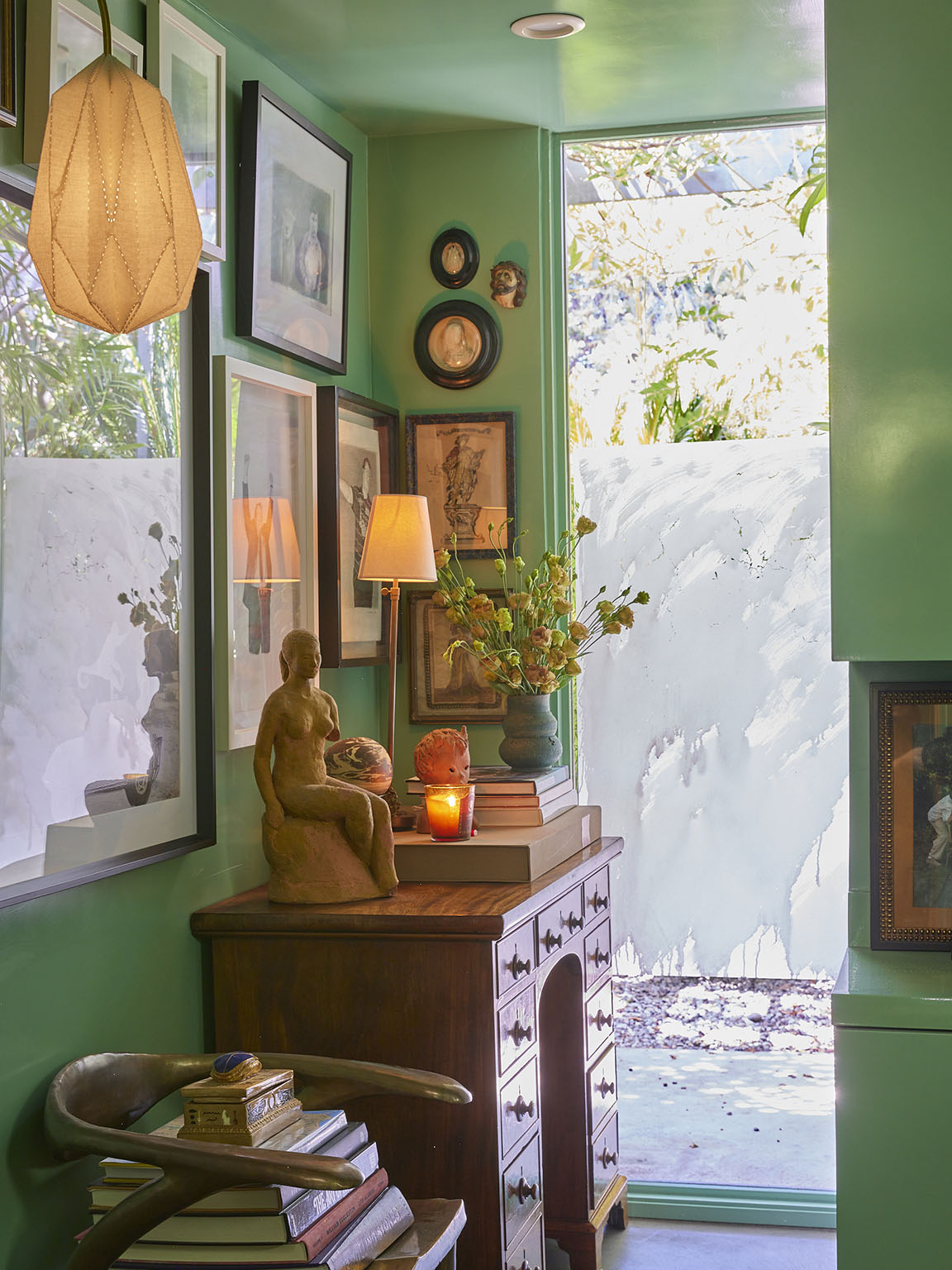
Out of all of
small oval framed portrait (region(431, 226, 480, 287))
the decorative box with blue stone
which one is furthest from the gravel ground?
small oval framed portrait (region(431, 226, 480, 287))

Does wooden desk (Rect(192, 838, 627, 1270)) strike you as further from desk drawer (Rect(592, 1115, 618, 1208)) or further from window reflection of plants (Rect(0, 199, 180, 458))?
window reflection of plants (Rect(0, 199, 180, 458))

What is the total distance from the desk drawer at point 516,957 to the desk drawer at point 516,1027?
37 mm

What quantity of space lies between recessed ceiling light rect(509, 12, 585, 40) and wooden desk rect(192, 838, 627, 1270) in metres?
1.79

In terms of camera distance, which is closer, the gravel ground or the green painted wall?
the green painted wall

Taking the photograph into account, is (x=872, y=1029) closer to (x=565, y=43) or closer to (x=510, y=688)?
(x=510, y=688)

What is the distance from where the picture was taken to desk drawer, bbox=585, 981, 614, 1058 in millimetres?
3070

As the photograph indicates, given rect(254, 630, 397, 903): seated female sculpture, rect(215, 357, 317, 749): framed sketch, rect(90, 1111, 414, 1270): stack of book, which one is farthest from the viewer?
rect(215, 357, 317, 749): framed sketch

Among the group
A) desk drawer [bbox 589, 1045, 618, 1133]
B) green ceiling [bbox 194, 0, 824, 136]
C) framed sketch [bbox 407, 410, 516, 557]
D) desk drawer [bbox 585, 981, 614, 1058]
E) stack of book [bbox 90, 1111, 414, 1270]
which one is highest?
green ceiling [bbox 194, 0, 824, 136]

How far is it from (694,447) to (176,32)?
1663mm

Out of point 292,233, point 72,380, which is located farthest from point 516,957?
point 292,233

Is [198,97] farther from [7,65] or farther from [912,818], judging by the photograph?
[912,818]

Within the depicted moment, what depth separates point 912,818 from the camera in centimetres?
258

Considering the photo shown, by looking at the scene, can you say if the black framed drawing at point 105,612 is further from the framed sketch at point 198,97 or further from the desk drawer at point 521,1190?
the desk drawer at point 521,1190

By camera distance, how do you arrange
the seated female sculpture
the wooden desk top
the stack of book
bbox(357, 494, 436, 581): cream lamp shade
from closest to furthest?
the stack of book < the wooden desk top < the seated female sculpture < bbox(357, 494, 436, 581): cream lamp shade
